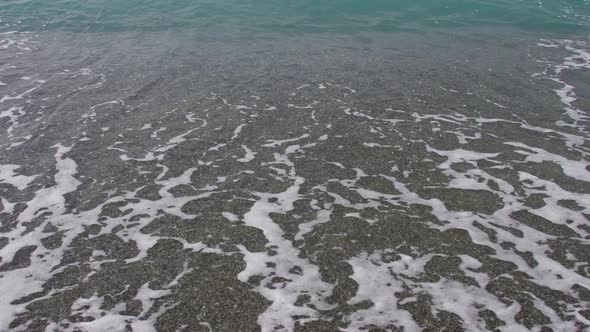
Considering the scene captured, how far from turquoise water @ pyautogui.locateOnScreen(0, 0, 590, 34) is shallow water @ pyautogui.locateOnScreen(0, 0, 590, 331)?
554 inches

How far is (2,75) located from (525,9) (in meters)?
57.1

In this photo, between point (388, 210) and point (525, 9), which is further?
point (525, 9)

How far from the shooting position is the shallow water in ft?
33.0

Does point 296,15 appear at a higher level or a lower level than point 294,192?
higher

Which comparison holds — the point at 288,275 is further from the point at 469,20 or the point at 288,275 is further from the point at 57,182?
the point at 469,20

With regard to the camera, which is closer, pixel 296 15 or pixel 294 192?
pixel 294 192

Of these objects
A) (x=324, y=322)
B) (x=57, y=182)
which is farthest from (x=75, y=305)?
(x=57, y=182)

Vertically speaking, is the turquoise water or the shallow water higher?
the turquoise water

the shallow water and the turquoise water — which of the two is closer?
the shallow water

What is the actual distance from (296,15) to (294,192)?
4127 cm

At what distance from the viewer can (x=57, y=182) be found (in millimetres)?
15844

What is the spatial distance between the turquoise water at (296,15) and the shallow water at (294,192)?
1407 cm

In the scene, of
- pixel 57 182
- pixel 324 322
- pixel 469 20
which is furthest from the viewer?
pixel 469 20

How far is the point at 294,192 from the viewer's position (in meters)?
15.2
